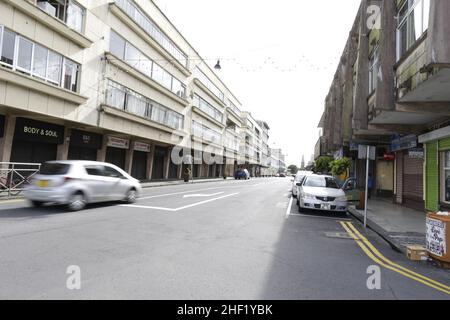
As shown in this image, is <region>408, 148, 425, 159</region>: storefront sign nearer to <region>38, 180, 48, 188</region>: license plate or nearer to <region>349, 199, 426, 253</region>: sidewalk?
<region>349, 199, 426, 253</region>: sidewalk

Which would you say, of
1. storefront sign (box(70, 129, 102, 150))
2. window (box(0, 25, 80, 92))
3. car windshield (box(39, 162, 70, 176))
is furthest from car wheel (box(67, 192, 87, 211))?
storefront sign (box(70, 129, 102, 150))

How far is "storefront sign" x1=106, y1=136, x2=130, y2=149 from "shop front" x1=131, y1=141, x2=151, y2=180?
1.15 m

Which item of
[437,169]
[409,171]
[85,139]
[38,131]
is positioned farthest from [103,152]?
[437,169]

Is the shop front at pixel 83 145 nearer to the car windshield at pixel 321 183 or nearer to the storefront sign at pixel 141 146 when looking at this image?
the storefront sign at pixel 141 146

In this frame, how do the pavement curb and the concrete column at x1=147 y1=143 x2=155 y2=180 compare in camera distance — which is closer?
the pavement curb

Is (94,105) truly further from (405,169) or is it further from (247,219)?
(405,169)

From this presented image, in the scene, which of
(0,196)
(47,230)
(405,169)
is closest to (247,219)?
(47,230)

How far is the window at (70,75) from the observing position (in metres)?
18.1

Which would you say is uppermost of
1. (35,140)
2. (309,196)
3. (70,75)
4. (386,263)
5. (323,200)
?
(70,75)

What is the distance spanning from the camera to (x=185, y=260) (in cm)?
547

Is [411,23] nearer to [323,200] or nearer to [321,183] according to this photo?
[321,183]

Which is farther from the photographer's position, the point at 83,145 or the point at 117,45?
the point at 117,45

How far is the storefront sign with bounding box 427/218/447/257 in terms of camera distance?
6.05 metres

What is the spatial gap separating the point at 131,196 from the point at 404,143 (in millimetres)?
→ 13341
